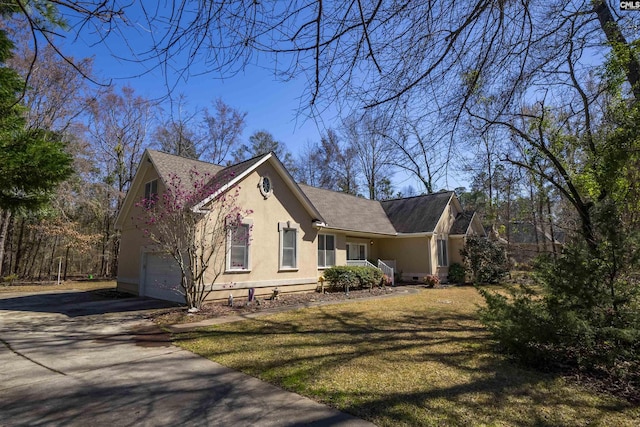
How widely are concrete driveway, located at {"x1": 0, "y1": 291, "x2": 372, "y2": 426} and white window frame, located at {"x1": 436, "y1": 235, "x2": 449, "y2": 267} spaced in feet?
60.7

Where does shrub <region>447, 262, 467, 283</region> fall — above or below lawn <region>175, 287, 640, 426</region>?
above

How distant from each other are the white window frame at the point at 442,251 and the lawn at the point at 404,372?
1315cm

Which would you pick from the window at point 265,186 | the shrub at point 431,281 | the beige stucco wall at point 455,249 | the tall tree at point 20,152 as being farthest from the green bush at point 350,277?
the tall tree at point 20,152

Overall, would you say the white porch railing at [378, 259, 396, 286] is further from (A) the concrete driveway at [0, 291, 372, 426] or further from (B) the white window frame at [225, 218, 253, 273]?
(A) the concrete driveway at [0, 291, 372, 426]

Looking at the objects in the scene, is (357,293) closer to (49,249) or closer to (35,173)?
(35,173)

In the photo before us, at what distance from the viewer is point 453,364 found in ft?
19.2

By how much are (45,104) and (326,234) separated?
65.3ft

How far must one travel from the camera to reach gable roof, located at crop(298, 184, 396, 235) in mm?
19480

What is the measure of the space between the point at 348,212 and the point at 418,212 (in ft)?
18.6

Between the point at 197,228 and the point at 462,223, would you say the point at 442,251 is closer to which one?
the point at 462,223

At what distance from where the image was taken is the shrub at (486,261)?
21.4m

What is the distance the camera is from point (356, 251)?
70.8 ft

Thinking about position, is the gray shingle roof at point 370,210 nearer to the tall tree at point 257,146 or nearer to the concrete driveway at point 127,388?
the concrete driveway at point 127,388

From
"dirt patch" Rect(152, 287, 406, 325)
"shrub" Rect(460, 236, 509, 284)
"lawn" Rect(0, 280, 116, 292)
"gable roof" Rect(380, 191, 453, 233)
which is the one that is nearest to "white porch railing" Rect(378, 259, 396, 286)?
"dirt patch" Rect(152, 287, 406, 325)
